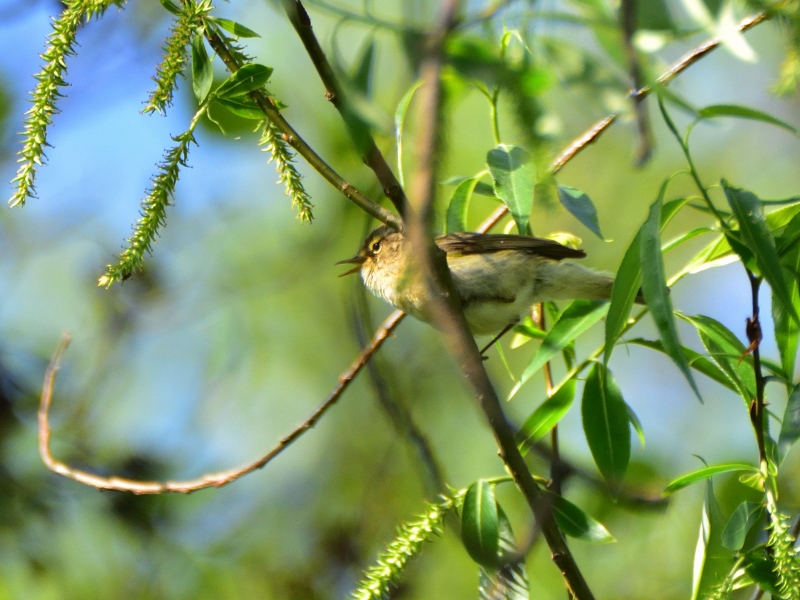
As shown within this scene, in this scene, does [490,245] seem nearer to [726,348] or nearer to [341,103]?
[726,348]

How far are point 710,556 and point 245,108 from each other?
1.48m

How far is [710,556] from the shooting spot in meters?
1.92

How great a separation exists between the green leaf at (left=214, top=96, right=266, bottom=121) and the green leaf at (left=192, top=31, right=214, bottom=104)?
0.14 ft

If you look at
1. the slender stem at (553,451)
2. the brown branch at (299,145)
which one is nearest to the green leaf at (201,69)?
the brown branch at (299,145)

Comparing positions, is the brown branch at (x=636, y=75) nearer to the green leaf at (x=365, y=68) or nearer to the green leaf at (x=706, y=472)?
the green leaf at (x=365, y=68)

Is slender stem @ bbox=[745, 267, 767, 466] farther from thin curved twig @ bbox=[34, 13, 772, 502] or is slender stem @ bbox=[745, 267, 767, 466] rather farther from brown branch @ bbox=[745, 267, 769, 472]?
thin curved twig @ bbox=[34, 13, 772, 502]

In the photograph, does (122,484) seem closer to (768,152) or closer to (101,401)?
(101,401)

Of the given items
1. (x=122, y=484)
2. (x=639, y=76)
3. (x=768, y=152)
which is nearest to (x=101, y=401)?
(x=122, y=484)

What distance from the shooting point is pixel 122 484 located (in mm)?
2395

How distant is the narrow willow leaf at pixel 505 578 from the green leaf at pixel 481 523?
40mm

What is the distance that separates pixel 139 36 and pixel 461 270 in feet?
8.52

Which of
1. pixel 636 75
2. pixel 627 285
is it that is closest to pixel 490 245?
pixel 627 285

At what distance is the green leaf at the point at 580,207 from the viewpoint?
6.46 ft

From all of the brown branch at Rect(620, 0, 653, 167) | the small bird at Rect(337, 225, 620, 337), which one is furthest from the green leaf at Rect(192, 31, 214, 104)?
the small bird at Rect(337, 225, 620, 337)
